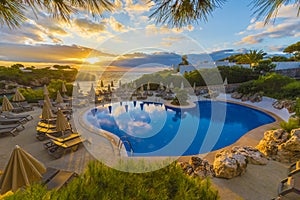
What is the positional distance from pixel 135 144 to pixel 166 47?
4771 millimetres

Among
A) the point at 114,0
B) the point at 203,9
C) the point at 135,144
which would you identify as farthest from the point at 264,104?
the point at 114,0

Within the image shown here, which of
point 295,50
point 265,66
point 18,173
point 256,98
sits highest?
point 295,50

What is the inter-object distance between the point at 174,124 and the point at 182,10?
808cm

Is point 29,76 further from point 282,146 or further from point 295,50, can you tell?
point 295,50

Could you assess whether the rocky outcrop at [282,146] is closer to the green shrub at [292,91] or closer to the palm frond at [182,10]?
the palm frond at [182,10]

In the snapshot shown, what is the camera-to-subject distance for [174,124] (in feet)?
32.1

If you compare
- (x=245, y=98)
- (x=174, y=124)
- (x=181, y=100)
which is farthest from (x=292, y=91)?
(x=174, y=124)

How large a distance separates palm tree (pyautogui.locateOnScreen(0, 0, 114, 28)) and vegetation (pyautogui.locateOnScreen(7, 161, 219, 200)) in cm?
227

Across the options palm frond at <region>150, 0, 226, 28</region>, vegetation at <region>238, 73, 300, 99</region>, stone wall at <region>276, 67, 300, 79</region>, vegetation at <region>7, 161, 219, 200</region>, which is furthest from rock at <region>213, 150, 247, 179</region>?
stone wall at <region>276, 67, 300, 79</region>

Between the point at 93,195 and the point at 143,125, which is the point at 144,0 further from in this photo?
the point at 143,125

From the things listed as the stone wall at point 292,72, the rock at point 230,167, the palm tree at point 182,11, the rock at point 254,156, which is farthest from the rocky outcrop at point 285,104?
the stone wall at point 292,72

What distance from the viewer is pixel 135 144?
714cm

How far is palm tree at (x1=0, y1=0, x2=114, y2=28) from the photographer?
2.06 meters

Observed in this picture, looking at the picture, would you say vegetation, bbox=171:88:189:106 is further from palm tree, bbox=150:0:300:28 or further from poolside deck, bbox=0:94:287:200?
palm tree, bbox=150:0:300:28
